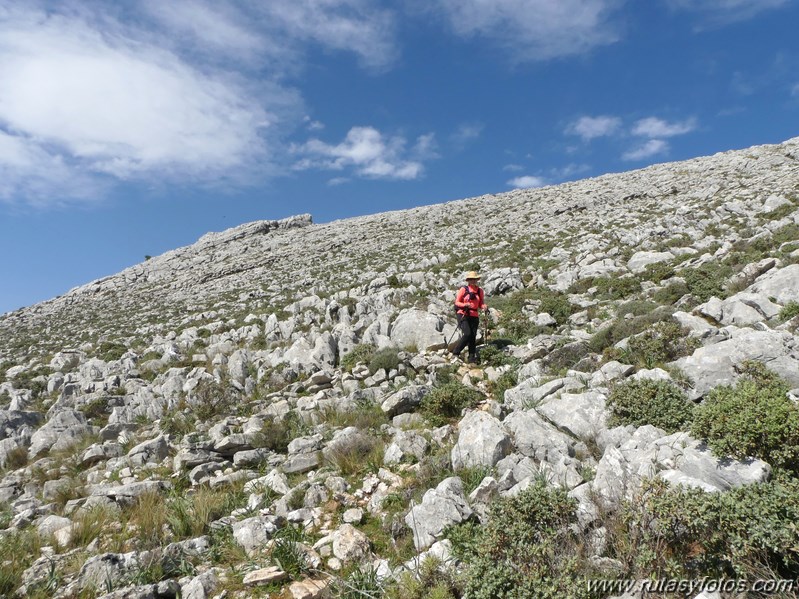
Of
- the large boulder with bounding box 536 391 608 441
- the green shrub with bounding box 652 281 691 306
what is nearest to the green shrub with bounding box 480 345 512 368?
the large boulder with bounding box 536 391 608 441

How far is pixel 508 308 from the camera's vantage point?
48.5ft

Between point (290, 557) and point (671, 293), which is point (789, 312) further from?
point (290, 557)

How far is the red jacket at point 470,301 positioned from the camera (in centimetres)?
1172

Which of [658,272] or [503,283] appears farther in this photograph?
[503,283]

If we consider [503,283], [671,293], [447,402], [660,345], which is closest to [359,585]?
[447,402]

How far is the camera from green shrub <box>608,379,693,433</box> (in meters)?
6.08

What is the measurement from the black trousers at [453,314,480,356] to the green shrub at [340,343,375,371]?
8.05 feet

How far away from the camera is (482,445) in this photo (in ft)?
21.3

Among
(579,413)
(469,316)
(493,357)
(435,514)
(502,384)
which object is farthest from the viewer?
(469,316)

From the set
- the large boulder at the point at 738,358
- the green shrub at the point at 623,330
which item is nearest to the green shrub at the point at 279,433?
the green shrub at the point at 623,330

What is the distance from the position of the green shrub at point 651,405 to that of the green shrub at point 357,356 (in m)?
6.66

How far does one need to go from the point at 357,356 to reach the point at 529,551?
8593mm

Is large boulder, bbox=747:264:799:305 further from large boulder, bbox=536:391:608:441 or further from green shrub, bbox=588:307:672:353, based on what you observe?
large boulder, bbox=536:391:608:441

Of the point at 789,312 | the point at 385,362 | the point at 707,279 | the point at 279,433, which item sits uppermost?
the point at 707,279
